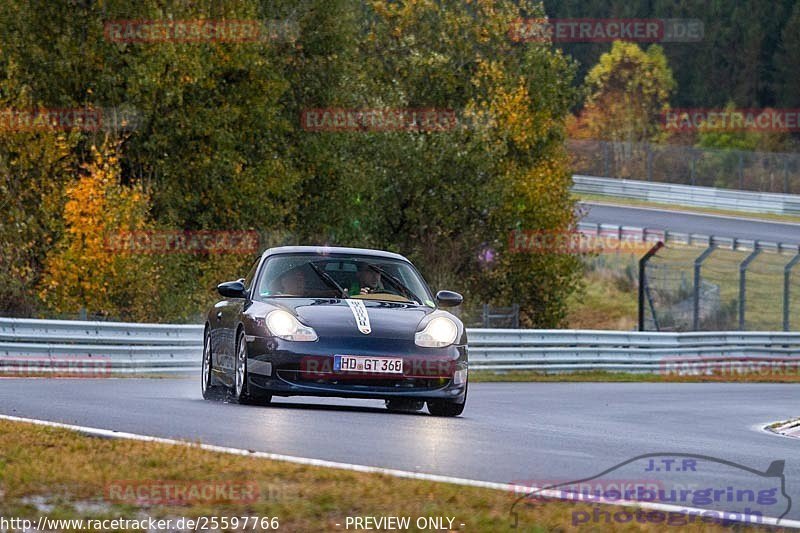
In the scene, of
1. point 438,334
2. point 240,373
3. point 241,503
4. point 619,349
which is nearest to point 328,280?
point 240,373

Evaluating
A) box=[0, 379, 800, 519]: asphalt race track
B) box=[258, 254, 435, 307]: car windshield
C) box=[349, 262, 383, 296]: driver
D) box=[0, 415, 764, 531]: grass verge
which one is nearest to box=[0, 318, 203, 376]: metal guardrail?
box=[0, 379, 800, 519]: asphalt race track

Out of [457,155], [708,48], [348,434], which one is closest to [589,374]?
[457,155]

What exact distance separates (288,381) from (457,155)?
96.4 feet

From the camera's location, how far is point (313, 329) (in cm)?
1200

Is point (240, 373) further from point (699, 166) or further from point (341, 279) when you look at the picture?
point (699, 166)

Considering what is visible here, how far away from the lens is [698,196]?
218ft

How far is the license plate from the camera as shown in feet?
39.0

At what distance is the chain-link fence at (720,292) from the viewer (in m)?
33.2

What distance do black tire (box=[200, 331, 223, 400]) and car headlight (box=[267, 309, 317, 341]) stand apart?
2028 mm

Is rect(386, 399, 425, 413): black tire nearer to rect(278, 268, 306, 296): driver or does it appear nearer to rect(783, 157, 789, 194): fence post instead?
rect(278, 268, 306, 296): driver

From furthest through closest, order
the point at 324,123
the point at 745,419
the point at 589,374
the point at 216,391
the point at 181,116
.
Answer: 1. the point at 324,123
2. the point at 181,116
3. the point at 589,374
4. the point at 745,419
5. the point at 216,391

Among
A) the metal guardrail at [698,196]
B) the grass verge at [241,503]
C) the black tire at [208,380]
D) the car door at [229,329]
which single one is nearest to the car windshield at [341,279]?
the car door at [229,329]

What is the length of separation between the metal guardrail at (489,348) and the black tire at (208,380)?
4.99m

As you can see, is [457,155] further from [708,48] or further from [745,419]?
[708,48]
